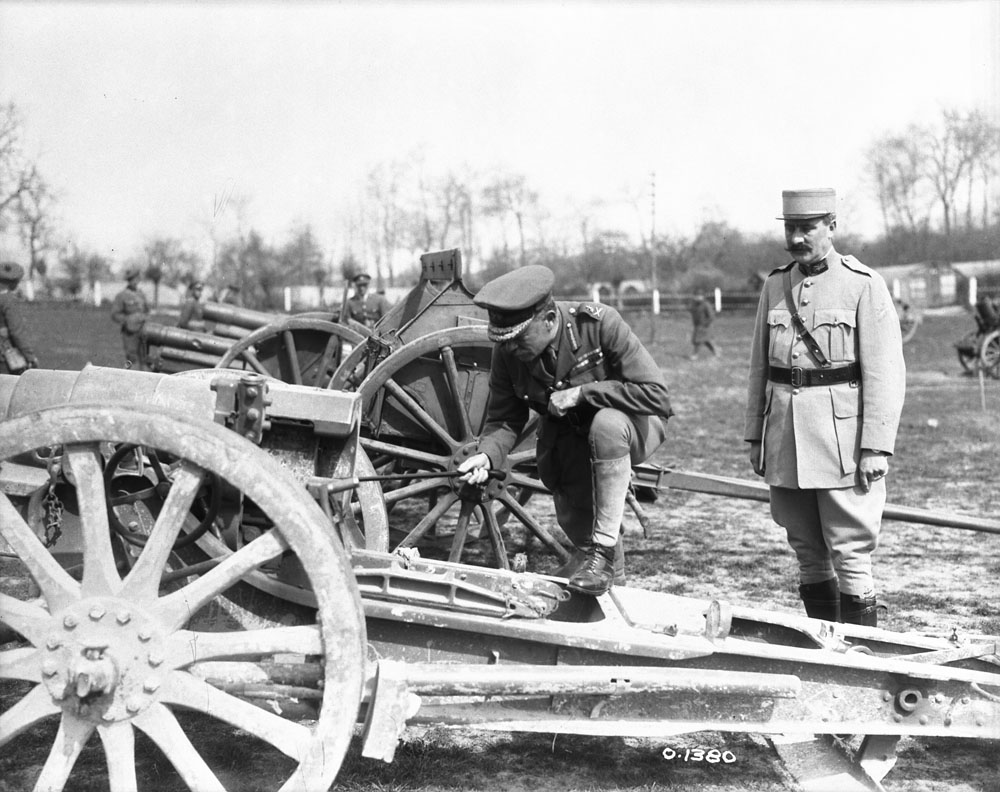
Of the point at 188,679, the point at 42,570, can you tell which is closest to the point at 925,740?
the point at 188,679

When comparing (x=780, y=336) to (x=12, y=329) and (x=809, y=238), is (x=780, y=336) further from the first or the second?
(x=12, y=329)

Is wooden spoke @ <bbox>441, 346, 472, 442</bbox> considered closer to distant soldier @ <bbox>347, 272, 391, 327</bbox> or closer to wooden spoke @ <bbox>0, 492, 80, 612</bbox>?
wooden spoke @ <bbox>0, 492, 80, 612</bbox>

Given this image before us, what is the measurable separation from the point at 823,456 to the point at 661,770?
1.22 meters

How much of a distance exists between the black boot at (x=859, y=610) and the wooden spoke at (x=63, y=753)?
2554 millimetres

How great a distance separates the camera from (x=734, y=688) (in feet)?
9.98

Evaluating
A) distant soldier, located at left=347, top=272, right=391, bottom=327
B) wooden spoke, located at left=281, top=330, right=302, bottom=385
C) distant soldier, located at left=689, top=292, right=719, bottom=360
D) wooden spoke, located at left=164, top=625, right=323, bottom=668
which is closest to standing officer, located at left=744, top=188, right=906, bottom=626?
wooden spoke, located at left=164, top=625, right=323, bottom=668

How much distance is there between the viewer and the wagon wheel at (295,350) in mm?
6859

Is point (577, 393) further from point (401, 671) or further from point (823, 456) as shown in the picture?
point (401, 671)

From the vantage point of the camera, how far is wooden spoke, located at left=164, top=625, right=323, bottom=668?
2.76 metres

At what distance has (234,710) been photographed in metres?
2.75

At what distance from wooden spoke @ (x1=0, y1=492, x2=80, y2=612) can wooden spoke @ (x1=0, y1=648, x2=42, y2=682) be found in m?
0.05

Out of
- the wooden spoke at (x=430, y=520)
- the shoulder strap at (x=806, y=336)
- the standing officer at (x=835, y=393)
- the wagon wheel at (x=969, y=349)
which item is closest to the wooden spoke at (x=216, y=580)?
the standing officer at (x=835, y=393)

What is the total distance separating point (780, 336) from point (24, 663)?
2.73 metres

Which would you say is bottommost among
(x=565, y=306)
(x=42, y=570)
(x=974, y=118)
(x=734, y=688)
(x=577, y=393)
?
(x=734, y=688)
